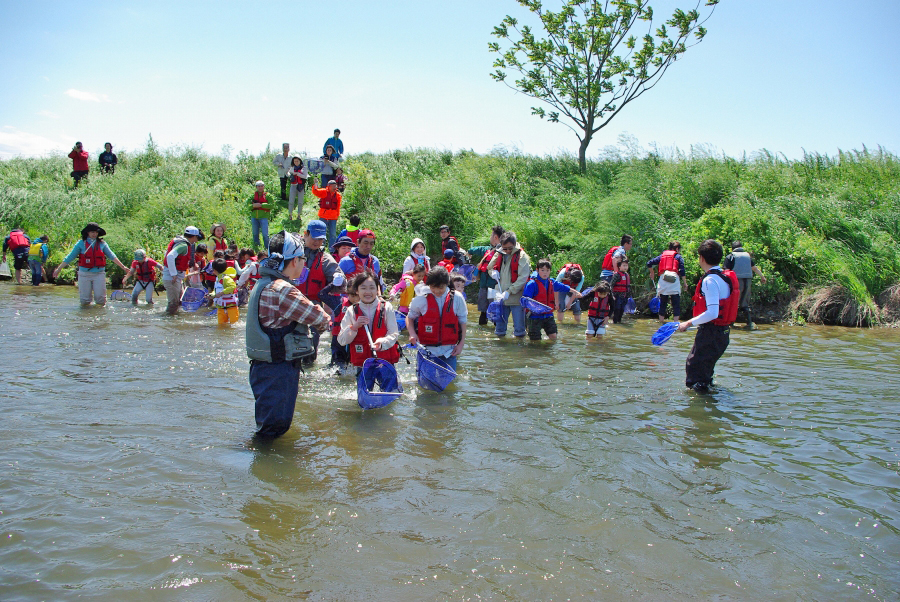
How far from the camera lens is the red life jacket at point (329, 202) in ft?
55.6

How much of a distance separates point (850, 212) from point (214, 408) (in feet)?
51.8

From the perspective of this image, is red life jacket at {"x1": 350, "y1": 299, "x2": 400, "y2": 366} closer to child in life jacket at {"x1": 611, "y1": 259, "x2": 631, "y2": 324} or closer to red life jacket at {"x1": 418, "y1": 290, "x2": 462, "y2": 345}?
red life jacket at {"x1": 418, "y1": 290, "x2": 462, "y2": 345}

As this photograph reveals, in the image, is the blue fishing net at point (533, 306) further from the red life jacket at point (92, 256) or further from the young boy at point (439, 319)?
the red life jacket at point (92, 256)

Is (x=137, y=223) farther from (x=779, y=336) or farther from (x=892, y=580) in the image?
(x=892, y=580)

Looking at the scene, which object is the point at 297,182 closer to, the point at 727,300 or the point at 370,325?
the point at 370,325

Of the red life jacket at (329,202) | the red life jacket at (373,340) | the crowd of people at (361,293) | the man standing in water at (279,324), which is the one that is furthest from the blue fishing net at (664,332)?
the red life jacket at (329,202)

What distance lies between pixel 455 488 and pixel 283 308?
1.92m

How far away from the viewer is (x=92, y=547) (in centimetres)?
392

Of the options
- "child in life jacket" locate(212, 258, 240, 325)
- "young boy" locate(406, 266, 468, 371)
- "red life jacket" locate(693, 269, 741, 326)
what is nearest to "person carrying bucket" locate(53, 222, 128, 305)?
"child in life jacket" locate(212, 258, 240, 325)

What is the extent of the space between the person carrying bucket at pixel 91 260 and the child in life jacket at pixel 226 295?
2.57 metres

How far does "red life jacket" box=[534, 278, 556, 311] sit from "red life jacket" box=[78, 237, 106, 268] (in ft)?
29.7

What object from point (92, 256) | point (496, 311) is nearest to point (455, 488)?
point (496, 311)

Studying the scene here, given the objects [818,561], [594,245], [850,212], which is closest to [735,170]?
[850,212]

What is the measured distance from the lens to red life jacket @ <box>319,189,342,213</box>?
1694 cm
